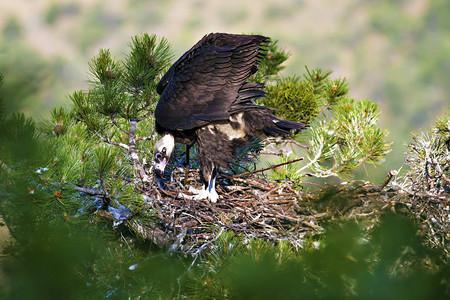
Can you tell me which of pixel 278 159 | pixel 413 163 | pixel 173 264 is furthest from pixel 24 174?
pixel 278 159

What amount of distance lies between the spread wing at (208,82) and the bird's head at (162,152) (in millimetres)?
186

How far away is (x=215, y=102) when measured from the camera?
8.85 ft

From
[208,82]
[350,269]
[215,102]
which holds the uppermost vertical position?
[208,82]

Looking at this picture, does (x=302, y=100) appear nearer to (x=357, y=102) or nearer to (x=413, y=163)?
(x=357, y=102)

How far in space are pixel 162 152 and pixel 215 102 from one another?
524 mm

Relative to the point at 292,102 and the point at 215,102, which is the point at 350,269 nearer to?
the point at 215,102

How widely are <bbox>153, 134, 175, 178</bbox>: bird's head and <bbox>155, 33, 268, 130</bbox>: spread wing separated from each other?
0.19 m

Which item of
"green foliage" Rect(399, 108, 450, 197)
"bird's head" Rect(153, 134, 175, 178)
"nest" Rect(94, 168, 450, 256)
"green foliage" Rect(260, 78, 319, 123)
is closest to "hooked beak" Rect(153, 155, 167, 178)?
"bird's head" Rect(153, 134, 175, 178)

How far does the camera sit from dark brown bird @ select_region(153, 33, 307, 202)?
2676 mm

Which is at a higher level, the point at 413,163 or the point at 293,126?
the point at 293,126

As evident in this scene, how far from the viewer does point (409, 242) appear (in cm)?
48

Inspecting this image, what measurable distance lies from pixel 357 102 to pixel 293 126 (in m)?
0.67

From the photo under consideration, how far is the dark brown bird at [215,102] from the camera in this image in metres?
2.68

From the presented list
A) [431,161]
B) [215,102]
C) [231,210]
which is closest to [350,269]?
[431,161]
